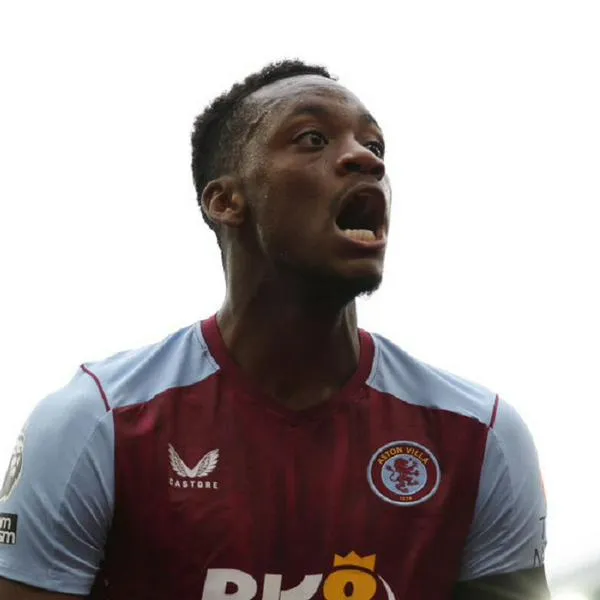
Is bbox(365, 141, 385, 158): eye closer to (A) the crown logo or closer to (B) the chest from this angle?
(B) the chest

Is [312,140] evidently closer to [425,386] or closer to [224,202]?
[224,202]

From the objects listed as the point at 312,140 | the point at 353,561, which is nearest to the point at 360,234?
the point at 312,140

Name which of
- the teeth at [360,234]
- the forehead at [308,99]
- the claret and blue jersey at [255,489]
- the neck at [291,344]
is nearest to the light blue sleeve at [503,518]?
the claret and blue jersey at [255,489]

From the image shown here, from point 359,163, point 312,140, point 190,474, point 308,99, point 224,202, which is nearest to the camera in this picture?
point 190,474

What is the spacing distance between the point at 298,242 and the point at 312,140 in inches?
16.0

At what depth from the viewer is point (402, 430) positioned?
441cm

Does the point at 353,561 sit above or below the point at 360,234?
below

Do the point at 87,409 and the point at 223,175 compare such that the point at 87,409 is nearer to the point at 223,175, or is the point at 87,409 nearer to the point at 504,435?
the point at 223,175

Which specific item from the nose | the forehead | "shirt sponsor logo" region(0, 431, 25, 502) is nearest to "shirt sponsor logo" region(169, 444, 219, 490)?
"shirt sponsor logo" region(0, 431, 25, 502)

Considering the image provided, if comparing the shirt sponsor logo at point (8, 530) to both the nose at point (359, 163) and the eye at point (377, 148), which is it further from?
the eye at point (377, 148)

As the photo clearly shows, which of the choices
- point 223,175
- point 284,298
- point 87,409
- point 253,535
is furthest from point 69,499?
point 223,175

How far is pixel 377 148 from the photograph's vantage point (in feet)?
15.1

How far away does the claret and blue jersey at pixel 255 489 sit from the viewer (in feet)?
13.3

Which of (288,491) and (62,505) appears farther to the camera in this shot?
(288,491)
